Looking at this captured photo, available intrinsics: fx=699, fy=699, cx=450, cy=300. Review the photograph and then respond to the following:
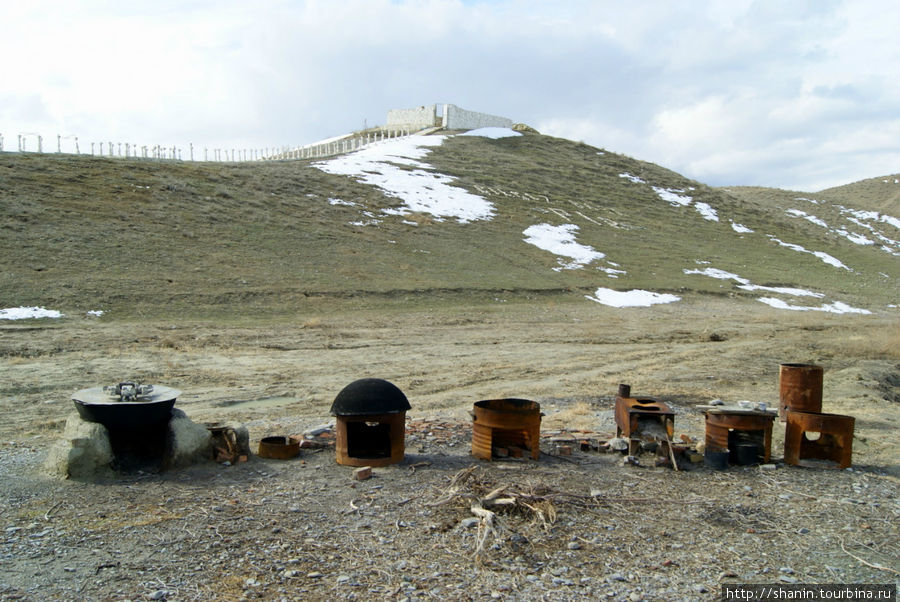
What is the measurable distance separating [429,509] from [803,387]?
18.7ft

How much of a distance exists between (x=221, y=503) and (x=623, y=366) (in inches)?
398

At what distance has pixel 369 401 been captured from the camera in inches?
279

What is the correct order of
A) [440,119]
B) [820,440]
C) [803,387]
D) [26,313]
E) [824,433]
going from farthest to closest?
[440,119] → [26,313] → [803,387] → [820,440] → [824,433]

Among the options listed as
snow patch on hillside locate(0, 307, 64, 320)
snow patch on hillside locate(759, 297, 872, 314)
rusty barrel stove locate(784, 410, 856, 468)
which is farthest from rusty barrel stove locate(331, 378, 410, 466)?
snow patch on hillside locate(759, 297, 872, 314)

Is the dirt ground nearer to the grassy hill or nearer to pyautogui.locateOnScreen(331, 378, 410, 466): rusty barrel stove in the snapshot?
pyautogui.locateOnScreen(331, 378, 410, 466): rusty barrel stove

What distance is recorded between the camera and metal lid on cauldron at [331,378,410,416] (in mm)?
7031

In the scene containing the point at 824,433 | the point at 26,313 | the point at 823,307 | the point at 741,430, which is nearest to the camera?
the point at 741,430

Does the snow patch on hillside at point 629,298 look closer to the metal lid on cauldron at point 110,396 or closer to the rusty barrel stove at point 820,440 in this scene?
the rusty barrel stove at point 820,440

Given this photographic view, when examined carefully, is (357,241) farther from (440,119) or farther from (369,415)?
(440,119)

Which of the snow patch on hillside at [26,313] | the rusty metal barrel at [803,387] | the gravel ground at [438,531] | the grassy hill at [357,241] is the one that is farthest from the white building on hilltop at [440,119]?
the gravel ground at [438,531]

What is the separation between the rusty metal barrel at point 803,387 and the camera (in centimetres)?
Answer: 902

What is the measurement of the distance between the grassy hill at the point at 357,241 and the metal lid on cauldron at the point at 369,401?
1184 centimetres

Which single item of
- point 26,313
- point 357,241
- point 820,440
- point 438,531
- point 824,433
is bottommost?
point 438,531

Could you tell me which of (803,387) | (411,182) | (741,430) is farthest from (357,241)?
(741,430)
